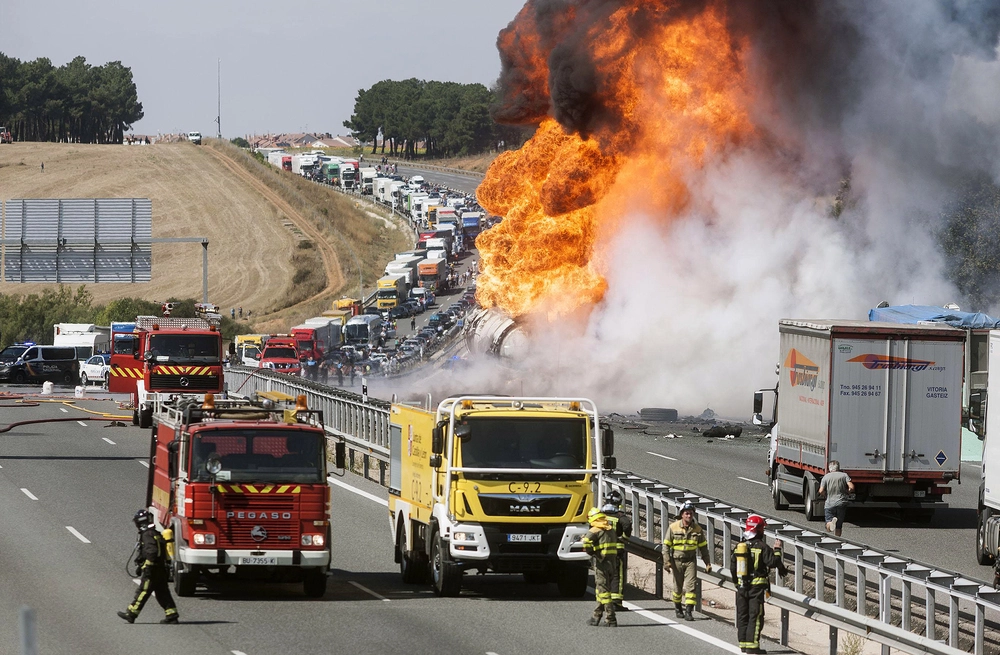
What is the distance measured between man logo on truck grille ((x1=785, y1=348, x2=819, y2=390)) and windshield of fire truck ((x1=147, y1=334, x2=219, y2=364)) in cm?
A: 1846

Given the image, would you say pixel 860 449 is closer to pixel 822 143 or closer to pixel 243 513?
pixel 243 513

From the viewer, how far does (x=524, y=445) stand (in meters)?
18.8

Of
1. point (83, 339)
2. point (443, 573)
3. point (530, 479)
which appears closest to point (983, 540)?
point (530, 479)

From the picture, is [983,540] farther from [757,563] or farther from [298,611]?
[298,611]

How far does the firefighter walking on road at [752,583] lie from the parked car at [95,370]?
52191mm

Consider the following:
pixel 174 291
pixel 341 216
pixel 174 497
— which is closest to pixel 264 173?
pixel 341 216

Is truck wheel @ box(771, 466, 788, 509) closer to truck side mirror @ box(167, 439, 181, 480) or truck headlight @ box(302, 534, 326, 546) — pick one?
truck headlight @ box(302, 534, 326, 546)

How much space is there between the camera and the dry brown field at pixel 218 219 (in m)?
132

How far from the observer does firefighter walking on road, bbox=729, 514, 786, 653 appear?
15.8m

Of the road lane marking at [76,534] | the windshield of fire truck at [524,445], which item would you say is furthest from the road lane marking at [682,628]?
the road lane marking at [76,534]

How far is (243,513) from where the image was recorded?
18312 mm

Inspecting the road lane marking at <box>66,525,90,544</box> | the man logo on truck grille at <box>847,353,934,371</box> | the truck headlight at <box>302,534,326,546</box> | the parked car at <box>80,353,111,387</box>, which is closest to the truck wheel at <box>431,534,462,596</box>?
the truck headlight at <box>302,534,326,546</box>

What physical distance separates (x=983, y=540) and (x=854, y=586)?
476cm

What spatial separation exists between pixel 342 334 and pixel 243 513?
223 ft
